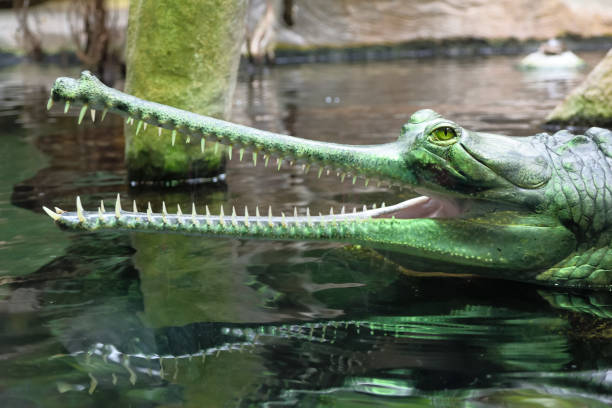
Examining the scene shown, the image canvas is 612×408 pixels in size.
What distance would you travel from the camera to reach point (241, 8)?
5129 mm

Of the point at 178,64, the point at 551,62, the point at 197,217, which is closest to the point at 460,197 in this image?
the point at 197,217

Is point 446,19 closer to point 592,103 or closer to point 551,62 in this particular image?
point 551,62

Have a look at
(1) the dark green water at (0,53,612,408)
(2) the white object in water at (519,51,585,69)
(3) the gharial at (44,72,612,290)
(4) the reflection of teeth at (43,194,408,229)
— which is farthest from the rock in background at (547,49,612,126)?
(2) the white object in water at (519,51,585,69)

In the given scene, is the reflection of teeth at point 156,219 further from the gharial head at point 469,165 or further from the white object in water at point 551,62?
the white object in water at point 551,62

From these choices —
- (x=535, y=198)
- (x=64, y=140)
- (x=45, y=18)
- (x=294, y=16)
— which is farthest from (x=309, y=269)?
(x=45, y=18)

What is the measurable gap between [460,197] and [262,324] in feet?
3.41

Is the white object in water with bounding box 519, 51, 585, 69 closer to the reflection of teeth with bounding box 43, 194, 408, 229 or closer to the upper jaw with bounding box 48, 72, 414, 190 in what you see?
the upper jaw with bounding box 48, 72, 414, 190

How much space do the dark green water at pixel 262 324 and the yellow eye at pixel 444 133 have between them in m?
0.72

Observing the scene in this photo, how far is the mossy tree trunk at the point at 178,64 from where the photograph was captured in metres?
4.97

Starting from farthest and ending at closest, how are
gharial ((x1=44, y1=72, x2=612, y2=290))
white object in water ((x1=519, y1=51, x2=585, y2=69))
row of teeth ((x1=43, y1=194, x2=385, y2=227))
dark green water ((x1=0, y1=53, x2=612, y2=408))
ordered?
white object in water ((x1=519, y1=51, x2=585, y2=69)) → gharial ((x1=44, y1=72, x2=612, y2=290)) → row of teeth ((x1=43, y1=194, x2=385, y2=227)) → dark green water ((x1=0, y1=53, x2=612, y2=408))

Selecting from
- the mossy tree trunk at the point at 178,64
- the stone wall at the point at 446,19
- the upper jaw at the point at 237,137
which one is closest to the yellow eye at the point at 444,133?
the upper jaw at the point at 237,137

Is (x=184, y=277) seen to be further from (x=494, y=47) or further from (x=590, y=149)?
(x=494, y=47)

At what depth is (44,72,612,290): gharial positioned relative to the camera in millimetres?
2859

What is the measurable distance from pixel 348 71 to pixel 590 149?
13.1 meters
